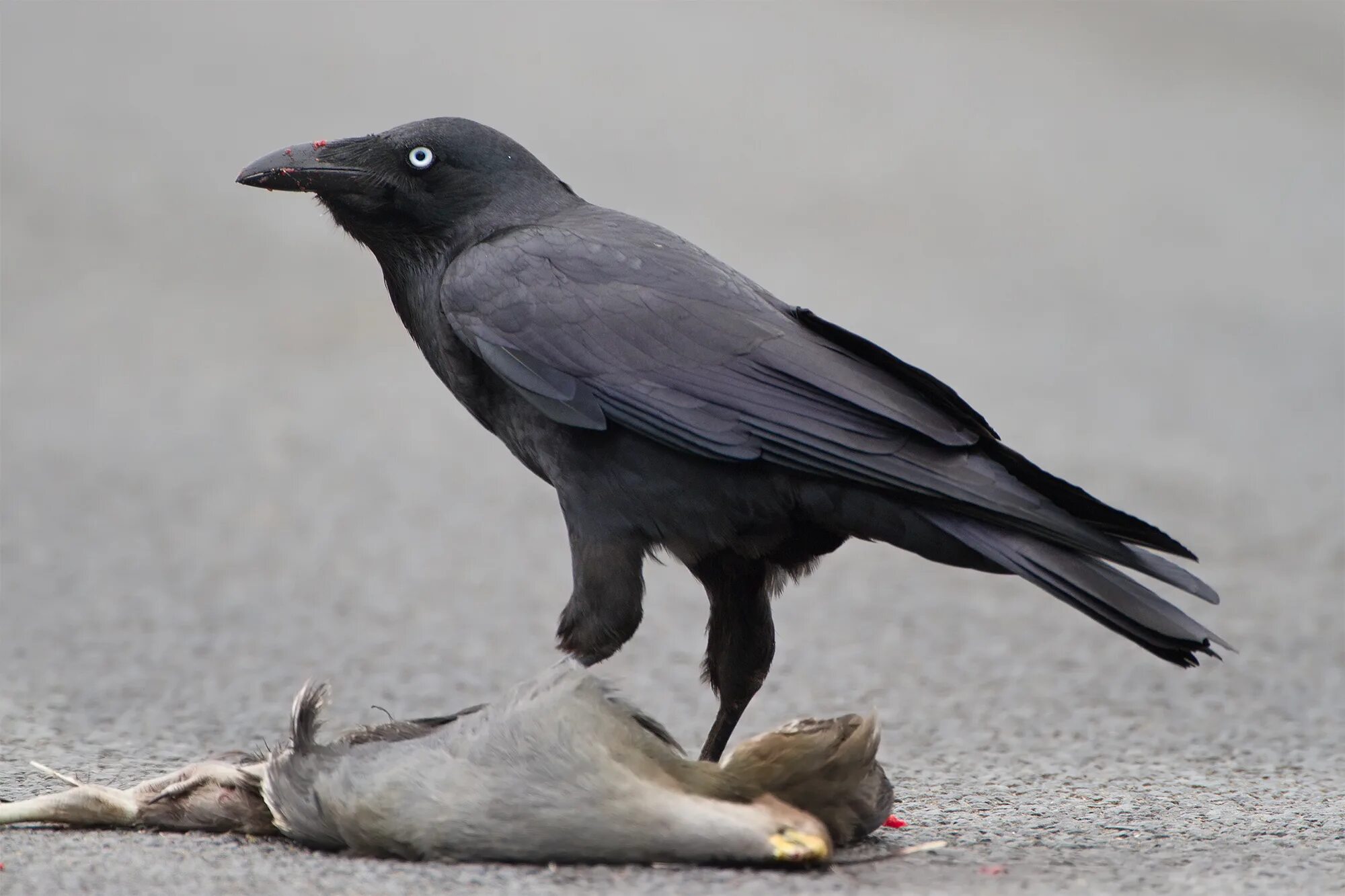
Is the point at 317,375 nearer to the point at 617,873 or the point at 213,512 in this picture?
the point at 213,512

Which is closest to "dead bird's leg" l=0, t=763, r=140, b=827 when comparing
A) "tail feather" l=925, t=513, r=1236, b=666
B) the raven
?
the raven

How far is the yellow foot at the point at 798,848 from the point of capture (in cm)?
353

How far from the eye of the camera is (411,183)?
4.73 meters

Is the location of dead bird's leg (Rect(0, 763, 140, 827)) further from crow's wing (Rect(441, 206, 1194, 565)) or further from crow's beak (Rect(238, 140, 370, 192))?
crow's beak (Rect(238, 140, 370, 192))

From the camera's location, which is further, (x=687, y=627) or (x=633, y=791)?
(x=687, y=627)

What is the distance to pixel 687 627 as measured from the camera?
7.46 m

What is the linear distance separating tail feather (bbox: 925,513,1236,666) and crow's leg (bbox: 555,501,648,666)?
0.77 metres

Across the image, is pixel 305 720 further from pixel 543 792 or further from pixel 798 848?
pixel 798 848

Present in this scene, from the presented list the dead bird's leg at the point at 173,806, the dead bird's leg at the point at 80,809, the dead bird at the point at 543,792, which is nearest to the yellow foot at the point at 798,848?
the dead bird at the point at 543,792

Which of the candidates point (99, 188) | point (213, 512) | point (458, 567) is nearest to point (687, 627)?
point (458, 567)

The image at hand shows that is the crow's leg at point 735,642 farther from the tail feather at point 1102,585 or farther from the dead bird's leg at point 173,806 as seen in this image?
the dead bird's leg at point 173,806

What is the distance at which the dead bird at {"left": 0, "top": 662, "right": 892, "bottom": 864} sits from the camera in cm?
358

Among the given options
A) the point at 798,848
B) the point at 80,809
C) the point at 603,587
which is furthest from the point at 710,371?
the point at 80,809

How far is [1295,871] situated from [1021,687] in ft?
9.25
